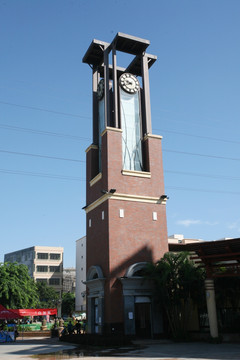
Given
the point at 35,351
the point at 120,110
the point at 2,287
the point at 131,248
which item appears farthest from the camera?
the point at 2,287

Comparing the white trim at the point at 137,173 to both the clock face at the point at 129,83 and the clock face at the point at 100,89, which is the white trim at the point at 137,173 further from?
the clock face at the point at 100,89

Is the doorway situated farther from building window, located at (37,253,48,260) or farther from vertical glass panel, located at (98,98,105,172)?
building window, located at (37,253,48,260)

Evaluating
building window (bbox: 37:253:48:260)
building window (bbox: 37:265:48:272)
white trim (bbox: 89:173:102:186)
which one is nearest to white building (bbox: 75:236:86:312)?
building window (bbox: 37:253:48:260)

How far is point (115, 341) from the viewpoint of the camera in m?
22.5

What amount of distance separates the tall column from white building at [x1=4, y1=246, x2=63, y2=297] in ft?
286

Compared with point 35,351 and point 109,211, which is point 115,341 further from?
point 109,211

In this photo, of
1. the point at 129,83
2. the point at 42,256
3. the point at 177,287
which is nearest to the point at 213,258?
the point at 177,287

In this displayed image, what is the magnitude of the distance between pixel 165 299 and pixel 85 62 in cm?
2296

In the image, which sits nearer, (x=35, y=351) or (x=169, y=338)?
(x=35, y=351)

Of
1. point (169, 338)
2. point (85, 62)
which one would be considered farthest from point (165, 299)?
point (85, 62)

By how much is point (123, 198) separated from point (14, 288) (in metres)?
29.7

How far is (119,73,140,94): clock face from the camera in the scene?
3316 centimetres

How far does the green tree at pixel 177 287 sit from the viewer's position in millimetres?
24984

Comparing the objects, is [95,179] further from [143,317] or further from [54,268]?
[54,268]
